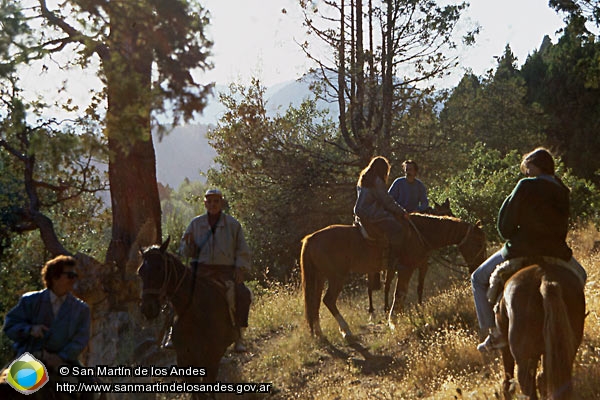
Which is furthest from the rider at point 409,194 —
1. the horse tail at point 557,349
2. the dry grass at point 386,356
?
the horse tail at point 557,349

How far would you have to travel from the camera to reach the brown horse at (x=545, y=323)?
491cm

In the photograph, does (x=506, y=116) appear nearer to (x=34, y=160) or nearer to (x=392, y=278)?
(x=392, y=278)

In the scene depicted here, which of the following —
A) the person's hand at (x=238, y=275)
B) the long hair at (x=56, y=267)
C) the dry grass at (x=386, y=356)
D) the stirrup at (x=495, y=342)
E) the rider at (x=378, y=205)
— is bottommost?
the dry grass at (x=386, y=356)

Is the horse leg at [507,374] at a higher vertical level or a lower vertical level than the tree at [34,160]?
lower

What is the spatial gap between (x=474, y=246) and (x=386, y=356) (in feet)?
9.97

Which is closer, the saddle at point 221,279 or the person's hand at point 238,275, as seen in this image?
the saddle at point 221,279

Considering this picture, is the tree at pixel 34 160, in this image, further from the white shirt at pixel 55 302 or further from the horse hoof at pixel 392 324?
the horse hoof at pixel 392 324

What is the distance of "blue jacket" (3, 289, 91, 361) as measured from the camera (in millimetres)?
5574

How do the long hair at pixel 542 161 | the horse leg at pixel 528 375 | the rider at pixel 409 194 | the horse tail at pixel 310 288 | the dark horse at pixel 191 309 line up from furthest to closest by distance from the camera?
the rider at pixel 409 194 < the horse tail at pixel 310 288 < the dark horse at pixel 191 309 < the long hair at pixel 542 161 < the horse leg at pixel 528 375

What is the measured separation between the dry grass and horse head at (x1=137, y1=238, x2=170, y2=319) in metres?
2.56

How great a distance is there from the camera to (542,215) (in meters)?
5.60

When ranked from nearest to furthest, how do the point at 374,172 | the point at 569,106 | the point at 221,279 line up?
the point at 221,279 < the point at 374,172 < the point at 569,106

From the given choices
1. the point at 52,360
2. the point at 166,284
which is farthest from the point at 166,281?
the point at 52,360

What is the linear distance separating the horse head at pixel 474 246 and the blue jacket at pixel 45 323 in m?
7.74
